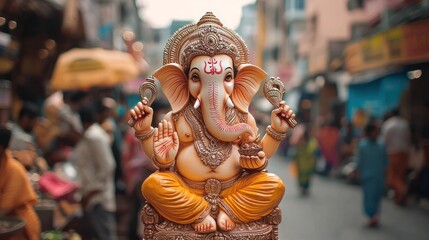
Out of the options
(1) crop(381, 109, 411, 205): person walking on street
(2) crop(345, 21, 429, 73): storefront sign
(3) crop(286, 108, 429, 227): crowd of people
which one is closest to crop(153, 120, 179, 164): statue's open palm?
(3) crop(286, 108, 429, 227): crowd of people

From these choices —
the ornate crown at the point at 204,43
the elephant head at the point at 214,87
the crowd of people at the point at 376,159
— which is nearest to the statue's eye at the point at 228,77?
the elephant head at the point at 214,87

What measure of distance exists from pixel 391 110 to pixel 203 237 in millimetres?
8128

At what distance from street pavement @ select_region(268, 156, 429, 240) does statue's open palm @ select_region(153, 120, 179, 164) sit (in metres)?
4.00

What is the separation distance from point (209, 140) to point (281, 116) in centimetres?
43

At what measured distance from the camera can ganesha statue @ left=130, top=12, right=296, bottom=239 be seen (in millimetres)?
3213

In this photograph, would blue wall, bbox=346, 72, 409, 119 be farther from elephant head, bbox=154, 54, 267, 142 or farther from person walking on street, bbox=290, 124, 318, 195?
elephant head, bbox=154, 54, 267, 142

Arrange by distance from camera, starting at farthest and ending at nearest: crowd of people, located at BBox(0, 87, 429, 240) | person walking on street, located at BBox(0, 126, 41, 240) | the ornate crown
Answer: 1. crowd of people, located at BBox(0, 87, 429, 240)
2. person walking on street, located at BBox(0, 126, 41, 240)
3. the ornate crown

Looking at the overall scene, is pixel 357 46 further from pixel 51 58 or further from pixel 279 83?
pixel 279 83

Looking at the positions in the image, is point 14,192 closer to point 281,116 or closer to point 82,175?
point 281,116

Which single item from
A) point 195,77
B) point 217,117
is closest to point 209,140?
point 217,117

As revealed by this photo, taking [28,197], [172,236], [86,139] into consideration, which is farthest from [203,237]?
[86,139]

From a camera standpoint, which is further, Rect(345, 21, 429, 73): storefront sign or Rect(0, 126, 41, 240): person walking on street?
Rect(345, 21, 429, 73): storefront sign

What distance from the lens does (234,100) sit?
11.4ft

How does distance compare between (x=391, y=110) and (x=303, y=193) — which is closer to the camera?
(x=391, y=110)
